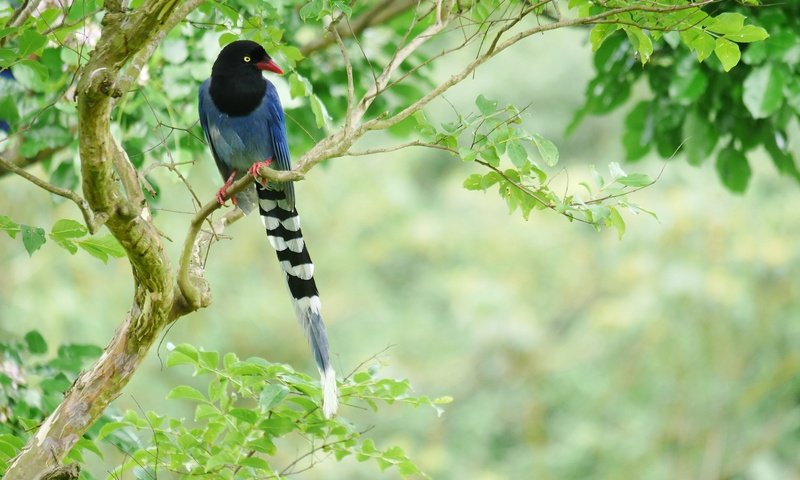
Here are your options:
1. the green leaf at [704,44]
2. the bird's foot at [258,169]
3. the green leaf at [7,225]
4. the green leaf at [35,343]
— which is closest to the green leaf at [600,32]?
the green leaf at [704,44]

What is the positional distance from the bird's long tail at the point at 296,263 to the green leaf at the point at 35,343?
0.65 m

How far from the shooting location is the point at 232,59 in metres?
2.75

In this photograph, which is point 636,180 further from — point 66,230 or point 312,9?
point 66,230

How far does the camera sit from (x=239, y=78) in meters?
2.77

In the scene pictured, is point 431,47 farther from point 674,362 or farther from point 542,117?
point 542,117

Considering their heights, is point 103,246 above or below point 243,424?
above

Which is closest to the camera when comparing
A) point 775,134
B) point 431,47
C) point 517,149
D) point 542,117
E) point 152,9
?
point 152,9

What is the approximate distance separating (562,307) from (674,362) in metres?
1.30

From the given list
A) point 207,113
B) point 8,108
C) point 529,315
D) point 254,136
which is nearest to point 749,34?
point 254,136

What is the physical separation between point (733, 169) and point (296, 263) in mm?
1490

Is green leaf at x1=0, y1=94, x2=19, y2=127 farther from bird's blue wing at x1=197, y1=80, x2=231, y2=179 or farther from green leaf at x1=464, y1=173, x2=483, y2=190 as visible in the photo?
green leaf at x1=464, y1=173, x2=483, y2=190

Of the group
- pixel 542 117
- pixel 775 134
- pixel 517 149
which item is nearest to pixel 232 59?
pixel 517 149

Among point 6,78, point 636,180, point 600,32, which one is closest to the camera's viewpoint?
point 636,180

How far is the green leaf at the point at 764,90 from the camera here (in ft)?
8.73
